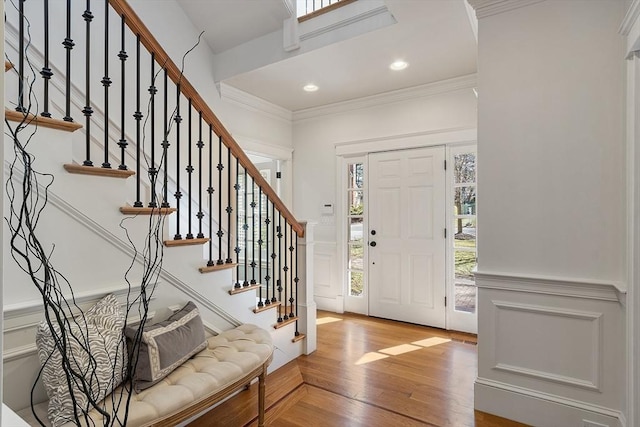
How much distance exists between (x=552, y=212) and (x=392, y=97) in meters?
2.39

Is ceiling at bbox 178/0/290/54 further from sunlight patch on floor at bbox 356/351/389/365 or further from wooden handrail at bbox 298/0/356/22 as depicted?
sunlight patch on floor at bbox 356/351/389/365

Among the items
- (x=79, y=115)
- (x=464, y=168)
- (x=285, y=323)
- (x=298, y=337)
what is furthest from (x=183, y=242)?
(x=464, y=168)

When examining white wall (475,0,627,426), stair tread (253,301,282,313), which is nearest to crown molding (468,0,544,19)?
white wall (475,0,627,426)

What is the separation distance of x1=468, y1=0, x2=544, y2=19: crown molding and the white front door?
160cm

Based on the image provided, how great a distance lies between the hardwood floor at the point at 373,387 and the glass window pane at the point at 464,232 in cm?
95

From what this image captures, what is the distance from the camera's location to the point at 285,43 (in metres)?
3.09

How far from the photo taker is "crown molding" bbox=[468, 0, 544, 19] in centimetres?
210

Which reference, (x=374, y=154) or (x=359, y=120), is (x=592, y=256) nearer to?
(x=374, y=154)

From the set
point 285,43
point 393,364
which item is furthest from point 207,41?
point 393,364

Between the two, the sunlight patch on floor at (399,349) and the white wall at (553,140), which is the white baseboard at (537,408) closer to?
the white wall at (553,140)

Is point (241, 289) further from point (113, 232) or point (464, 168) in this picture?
point (464, 168)

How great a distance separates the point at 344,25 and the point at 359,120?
1452mm

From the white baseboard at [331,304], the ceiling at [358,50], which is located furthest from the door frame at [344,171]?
the ceiling at [358,50]

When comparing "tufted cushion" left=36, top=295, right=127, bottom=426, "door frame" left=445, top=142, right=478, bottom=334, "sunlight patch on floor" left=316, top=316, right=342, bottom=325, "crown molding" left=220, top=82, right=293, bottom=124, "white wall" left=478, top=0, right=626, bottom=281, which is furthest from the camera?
"sunlight patch on floor" left=316, top=316, right=342, bottom=325
